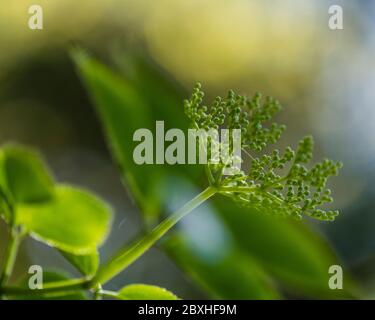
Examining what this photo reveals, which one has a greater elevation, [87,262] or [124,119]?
[124,119]

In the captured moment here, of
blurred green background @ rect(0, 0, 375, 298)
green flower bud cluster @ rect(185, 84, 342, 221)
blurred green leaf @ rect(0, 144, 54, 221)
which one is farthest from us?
blurred green background @ rect(0, 0, 375, 298)

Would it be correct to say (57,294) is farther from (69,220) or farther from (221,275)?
(221,275)

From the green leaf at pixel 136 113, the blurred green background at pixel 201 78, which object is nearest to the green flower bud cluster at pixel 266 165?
the green leaf at pixel 136 113

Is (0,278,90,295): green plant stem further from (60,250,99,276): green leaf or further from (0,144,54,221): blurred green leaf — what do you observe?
(0,144,54,221): blurred green leaf

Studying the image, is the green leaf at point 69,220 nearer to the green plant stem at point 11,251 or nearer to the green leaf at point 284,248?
the green plant stem at point 11,251

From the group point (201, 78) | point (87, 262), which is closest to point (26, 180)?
point (87, 262)

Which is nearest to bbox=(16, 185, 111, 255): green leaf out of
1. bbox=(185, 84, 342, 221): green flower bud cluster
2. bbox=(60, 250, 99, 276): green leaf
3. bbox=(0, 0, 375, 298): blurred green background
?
bbox=(60, 250, 99, 276): green leaf
